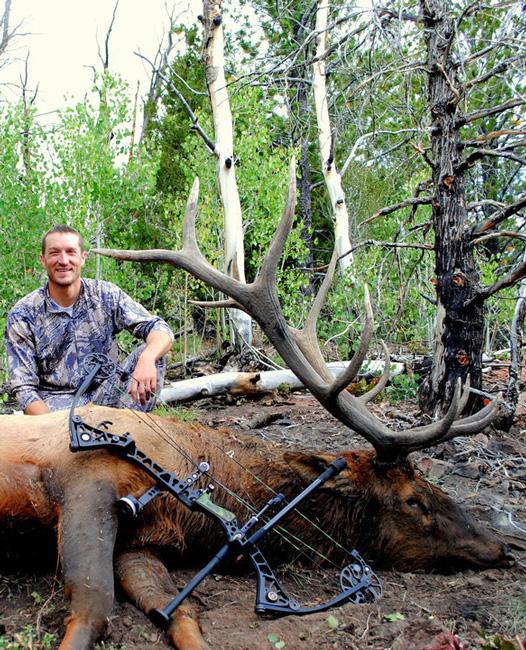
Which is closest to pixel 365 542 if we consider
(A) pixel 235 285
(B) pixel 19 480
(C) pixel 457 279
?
(A) pixel 235 285

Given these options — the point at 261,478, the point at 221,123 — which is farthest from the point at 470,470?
the point at 221,123

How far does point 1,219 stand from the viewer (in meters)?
A: 8.97

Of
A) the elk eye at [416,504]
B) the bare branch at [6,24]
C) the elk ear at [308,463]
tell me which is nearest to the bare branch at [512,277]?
the elk eye at [416,504]

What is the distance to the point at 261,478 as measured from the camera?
3201mm

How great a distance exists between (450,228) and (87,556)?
3476 millimetres

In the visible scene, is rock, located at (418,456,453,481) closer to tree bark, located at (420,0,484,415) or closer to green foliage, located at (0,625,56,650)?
tree bark, located at (420,0,484,415)

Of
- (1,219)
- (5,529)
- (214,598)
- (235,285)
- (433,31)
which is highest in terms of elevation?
(433,31)

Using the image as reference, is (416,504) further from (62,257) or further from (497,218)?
(62,257)

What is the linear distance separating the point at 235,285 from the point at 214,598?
1.51m

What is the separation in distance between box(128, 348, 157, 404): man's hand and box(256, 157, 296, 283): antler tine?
0.84m

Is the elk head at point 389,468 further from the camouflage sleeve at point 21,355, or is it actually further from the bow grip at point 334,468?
the camouflage sleeve at point 21,355

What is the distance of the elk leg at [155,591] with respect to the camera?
234cm

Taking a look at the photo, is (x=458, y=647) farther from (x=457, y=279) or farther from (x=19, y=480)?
(x=457, y=279)

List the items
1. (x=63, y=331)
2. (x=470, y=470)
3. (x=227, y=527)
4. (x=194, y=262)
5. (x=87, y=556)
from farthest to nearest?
(x=470, y=470) < (x=63, y=331) < (x=194, y=262) < (x=227, y=527) < (x=87, y=556)
